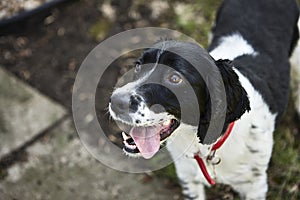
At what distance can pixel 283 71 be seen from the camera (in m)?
3.82

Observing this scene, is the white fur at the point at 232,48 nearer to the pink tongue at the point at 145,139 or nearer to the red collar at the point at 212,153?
the red collar at the point at 212,153

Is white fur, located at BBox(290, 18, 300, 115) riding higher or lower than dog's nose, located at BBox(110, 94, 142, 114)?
lower

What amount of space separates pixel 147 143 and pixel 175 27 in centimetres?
274

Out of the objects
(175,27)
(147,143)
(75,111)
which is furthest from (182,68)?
(175,27)

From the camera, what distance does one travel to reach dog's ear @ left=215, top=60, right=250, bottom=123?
2979 mm

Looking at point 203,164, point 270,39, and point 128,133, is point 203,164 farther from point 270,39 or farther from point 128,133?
point 270,39

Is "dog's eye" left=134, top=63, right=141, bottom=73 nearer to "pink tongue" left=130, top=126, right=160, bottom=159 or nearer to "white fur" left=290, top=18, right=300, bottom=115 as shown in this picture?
"pink tongue" left=130, top=126, right=160, bottom=159

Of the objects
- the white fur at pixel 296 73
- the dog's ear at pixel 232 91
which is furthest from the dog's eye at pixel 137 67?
the white fur at pixel 296 73

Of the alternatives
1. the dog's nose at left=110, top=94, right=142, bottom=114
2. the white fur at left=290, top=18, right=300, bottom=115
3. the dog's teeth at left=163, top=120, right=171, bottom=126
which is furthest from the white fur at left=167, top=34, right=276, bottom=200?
the white fur at left=290, top=18, right=300, bottom=115

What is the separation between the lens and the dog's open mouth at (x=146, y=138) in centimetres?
299

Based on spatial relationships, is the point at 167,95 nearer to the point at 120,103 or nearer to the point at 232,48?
the point at 120,103

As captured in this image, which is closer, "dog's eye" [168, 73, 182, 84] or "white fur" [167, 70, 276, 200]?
"dog's eye" [168, 73, 182, 84]

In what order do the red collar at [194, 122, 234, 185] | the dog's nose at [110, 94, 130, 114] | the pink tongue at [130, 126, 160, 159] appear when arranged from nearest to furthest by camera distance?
the dog's nose at [110, 94, 130, 114]
the pink tongue at [130, 126, 160, 159]
the red collar at [194, 122, 234, 185]

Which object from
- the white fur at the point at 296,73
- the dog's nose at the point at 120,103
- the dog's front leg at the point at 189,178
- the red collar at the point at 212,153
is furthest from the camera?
the white fur at the point at 296,73
